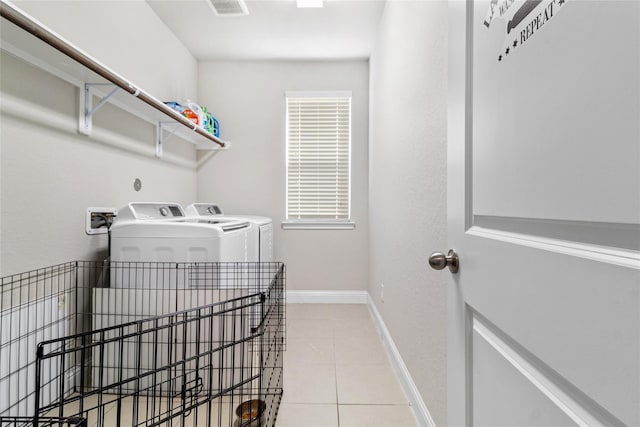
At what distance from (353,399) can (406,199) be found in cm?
108

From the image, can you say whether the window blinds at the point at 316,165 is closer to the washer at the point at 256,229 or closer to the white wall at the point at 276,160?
the white wall at the point at 276,160

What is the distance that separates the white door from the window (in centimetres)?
276

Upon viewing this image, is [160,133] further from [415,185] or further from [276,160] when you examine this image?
[415,185]

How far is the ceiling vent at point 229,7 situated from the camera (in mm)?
2453

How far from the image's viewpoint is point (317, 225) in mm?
3516

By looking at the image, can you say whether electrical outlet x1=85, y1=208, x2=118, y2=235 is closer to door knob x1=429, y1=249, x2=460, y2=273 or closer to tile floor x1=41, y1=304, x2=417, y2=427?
tile floor x1=41, y1=304, x2=417, y2=427

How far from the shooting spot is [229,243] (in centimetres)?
192

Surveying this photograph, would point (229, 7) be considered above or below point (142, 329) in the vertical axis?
above

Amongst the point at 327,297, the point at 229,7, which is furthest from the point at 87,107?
the point at 327,297

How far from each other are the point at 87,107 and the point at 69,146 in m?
0.24

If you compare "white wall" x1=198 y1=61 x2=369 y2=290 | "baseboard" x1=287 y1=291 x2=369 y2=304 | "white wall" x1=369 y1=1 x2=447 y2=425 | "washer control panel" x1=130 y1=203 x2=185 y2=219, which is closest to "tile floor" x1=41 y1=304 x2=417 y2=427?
"white wall" x1=369 y1=1 x2=447 y2=425

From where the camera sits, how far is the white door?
379 millimetres

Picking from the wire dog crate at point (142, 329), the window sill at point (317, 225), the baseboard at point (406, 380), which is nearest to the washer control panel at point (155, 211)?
the wire dog crate at point (142, 329)

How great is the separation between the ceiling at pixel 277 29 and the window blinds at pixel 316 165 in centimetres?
59
